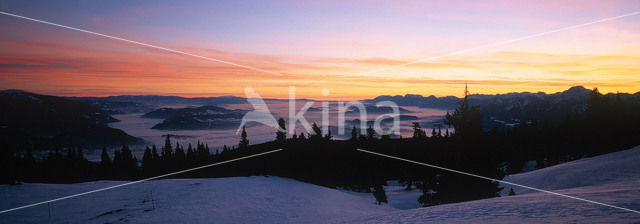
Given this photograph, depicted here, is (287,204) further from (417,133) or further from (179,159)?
(179,159)

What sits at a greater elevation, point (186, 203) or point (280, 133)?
point (280, 133)

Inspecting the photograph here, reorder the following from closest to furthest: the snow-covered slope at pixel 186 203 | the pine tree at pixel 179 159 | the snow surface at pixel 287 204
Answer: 1. the snow surface at pixel 287 204
2. the snow-covered slope at pixel 186 203
3. the pine tree at pixel 179 159

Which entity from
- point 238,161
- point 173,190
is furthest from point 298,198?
point 238,161

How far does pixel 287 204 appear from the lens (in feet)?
88.1

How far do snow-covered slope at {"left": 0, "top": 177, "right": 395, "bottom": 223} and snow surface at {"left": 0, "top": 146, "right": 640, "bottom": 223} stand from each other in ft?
0.20

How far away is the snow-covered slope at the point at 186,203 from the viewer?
826 inches

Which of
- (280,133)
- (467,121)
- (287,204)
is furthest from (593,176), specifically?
(280,133)

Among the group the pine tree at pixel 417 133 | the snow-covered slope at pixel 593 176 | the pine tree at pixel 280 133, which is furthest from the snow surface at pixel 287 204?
the pine tree at pixel 417 133

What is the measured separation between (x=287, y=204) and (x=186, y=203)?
8922mm

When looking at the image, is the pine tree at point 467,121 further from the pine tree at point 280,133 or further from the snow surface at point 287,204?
the pine tree at point 280,133

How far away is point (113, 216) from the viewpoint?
2059 cm

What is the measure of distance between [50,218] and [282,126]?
41.9 m

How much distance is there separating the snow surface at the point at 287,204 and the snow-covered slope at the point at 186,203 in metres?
0.06

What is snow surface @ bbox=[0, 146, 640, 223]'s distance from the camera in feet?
38.7
